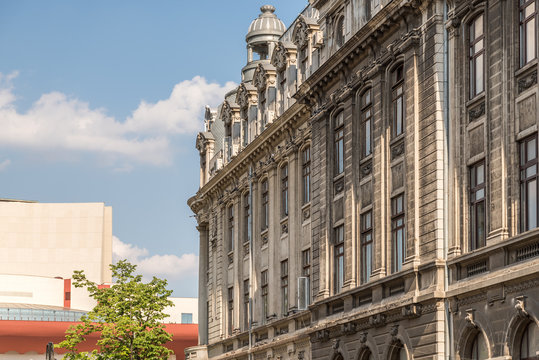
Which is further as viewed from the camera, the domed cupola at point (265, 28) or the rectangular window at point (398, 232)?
the domed cupola at point (265, 28)

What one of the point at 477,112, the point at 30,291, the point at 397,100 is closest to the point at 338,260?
the point at 397,100

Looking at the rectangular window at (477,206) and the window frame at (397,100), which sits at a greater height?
the window frame at (397,100)

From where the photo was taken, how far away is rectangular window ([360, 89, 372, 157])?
3894cm

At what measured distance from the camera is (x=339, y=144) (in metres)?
42.1

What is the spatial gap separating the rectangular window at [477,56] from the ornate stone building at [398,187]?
0.07 metres

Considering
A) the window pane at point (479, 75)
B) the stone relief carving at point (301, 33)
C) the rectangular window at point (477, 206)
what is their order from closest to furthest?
the rectangular window at point (477, 206) < the window pane at point (479, 75) < the stone relief carving at point (301, 33)

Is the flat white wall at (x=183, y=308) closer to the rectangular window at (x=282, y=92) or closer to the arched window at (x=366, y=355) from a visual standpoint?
the rectangular window at (x=282, y=92)

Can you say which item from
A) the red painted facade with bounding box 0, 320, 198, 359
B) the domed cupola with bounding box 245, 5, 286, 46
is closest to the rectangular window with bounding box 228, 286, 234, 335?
the domed cupola with bounding box 245, 5, 286, 46

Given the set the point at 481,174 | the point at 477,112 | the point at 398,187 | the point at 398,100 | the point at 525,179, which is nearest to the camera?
the point at 525,179

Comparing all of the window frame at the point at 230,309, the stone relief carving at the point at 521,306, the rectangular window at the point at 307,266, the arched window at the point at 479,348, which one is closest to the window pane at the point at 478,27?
the stone relief carving at the point at 521,306

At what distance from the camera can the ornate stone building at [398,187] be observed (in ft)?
96.1

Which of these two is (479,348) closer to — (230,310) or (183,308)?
(230,310)

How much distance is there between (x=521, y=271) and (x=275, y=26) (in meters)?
37.7

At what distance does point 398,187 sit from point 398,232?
1.41m
